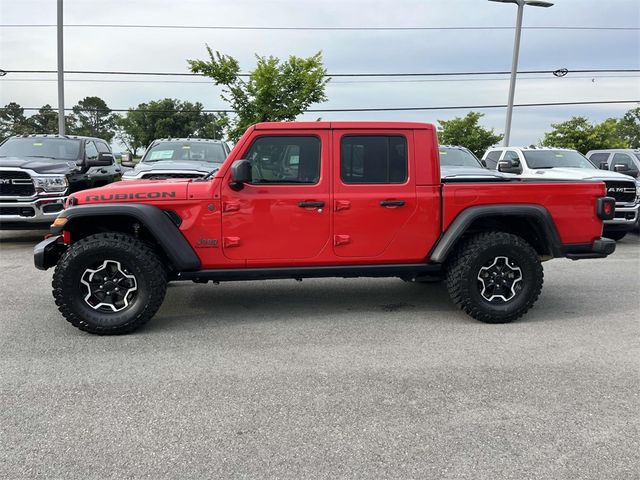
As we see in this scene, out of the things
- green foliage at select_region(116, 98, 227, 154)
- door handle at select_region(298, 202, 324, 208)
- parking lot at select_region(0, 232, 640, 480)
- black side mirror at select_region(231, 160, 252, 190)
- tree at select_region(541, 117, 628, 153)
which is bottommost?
parking lot at select_region(0, 232, 640, 480)

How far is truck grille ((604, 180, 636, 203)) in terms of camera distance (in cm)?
1005

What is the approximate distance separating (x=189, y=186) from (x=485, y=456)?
3203 millimetres

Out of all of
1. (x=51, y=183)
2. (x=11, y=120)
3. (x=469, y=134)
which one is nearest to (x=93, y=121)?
(x=11, y=120)

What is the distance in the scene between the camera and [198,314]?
5.28 meters

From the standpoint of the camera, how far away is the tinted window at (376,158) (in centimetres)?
491

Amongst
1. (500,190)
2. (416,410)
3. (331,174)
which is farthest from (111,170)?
(416,410)

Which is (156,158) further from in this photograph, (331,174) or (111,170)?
(331,174)

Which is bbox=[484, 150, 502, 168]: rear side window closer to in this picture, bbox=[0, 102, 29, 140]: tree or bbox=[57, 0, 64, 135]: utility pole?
bbox=[57, 0, 64, 135]: utility pole

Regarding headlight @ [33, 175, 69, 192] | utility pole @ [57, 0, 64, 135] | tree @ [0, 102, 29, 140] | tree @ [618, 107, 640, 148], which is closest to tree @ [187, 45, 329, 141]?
utility pole @ [57, 0, 64, 135]

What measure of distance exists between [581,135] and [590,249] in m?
20.9

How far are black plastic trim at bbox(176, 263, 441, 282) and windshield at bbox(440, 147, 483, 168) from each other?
5916mm

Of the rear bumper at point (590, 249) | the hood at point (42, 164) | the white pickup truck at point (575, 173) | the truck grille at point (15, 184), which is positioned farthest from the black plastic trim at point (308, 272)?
the white pickup truck at point (575, 173)

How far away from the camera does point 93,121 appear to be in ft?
235

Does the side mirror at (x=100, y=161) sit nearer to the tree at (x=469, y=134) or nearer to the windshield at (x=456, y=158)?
the windshield at (x=456, y=158)
